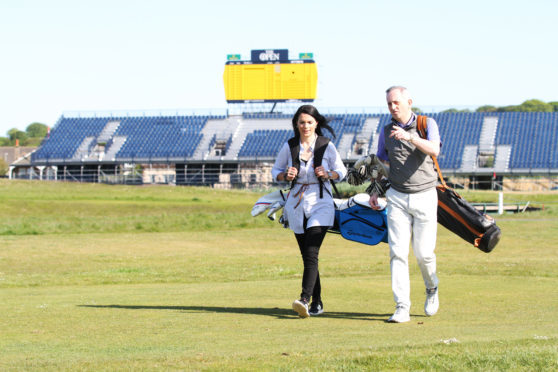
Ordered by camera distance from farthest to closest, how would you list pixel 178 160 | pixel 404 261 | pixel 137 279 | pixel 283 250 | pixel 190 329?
pixel 178 160, pixel 283 250, pixel 137 279, pixel 404 261, pixel 190 329

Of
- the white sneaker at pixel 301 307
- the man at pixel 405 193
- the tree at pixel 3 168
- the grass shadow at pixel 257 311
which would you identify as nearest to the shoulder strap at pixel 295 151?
the man at pixel 405 193

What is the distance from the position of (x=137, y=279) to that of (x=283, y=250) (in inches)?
440

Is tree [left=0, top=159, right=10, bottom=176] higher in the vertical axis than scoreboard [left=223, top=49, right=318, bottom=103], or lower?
lower

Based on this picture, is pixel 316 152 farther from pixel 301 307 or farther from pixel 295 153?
pixel 301 307

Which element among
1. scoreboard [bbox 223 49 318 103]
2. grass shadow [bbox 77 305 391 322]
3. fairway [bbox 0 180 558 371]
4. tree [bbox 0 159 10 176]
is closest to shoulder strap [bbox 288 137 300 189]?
grass shadow [bbox 77 305 391 322]

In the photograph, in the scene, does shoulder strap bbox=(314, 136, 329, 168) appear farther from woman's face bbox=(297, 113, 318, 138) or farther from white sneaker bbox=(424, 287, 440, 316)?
white sneaker bbox=(424, 287, 440, 316)

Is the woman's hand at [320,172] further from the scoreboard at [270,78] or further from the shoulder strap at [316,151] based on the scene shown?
the scoreboard at [270,78]

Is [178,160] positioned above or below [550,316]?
below

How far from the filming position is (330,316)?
8.38 meters

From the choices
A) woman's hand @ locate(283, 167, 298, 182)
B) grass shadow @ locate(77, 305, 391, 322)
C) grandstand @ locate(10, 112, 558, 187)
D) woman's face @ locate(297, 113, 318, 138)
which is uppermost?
woman's face @ locate(297, 113, 318, 138)

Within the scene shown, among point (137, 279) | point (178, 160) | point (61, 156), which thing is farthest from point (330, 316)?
point (61, 156)

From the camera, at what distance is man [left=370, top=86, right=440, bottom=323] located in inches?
309

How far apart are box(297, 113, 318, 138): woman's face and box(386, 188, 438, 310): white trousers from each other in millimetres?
1093

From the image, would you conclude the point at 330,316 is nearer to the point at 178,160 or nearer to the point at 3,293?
the point at 3,293
